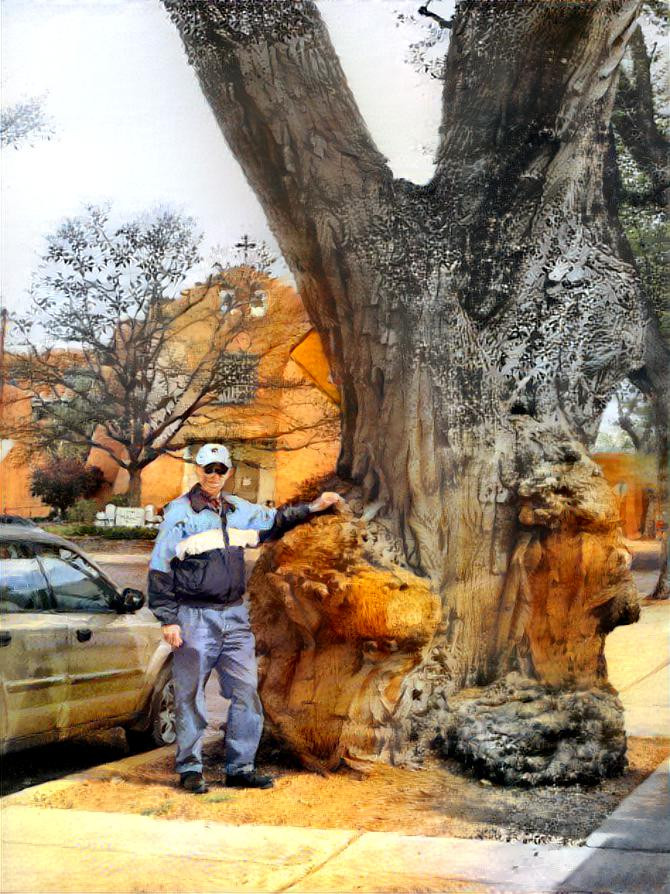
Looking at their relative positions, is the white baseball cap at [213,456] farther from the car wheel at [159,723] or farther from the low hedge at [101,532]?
the car wheel at [159,723]

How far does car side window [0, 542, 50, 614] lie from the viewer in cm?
519

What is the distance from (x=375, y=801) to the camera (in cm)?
501

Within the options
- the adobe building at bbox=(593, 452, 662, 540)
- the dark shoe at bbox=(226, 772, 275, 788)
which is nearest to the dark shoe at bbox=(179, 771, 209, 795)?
the dark shoe at bbox=(226, 772, 275, 788)

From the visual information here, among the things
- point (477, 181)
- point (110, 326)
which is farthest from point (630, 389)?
point (110, 326)

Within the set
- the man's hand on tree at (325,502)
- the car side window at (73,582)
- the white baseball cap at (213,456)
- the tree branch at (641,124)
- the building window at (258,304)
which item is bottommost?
the car side window at (73,582)

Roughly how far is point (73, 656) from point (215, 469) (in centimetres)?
107

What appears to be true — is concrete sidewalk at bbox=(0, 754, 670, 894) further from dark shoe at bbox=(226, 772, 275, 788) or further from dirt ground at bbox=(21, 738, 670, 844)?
dark shoe at bbox=(226, 772, 275, 788)

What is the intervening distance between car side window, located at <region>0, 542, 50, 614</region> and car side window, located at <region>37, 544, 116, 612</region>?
4cm

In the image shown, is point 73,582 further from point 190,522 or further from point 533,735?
point 533,735

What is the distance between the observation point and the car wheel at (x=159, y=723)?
511 cm

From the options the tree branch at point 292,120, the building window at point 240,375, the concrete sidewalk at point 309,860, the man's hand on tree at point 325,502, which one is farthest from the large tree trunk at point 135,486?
the concrete sidewalk at point 309,860

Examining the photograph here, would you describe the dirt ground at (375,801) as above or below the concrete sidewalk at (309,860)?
above

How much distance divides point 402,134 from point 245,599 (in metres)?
2.28

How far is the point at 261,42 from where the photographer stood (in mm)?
5324
